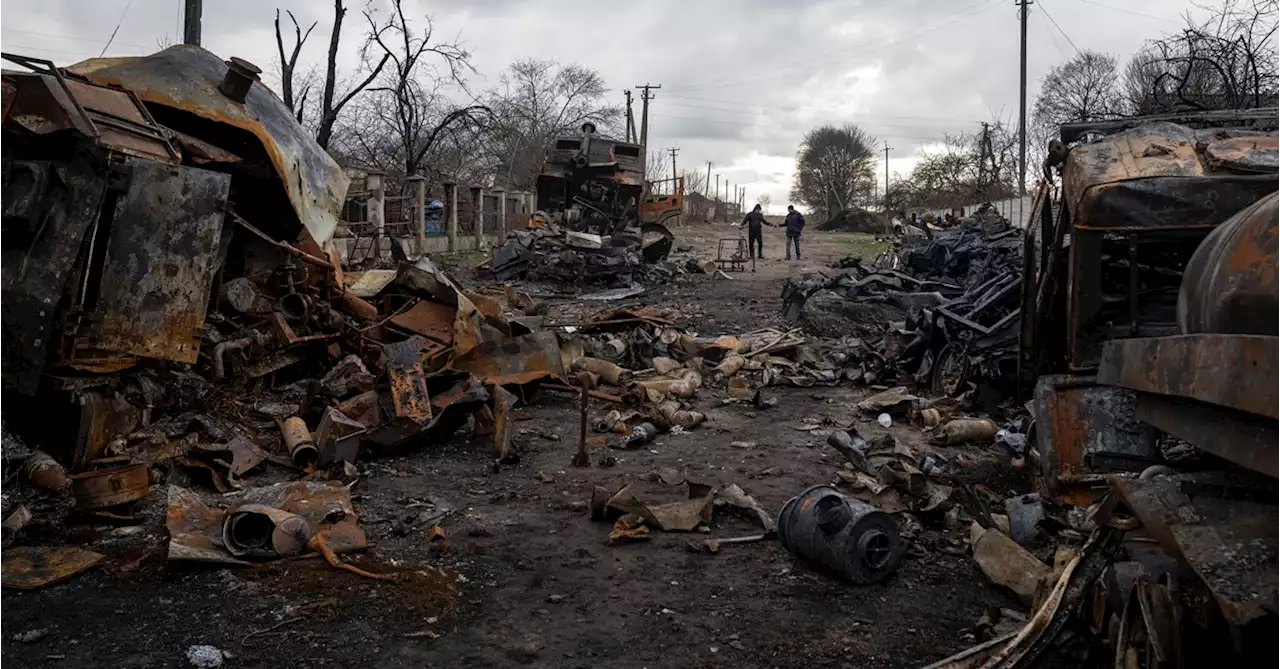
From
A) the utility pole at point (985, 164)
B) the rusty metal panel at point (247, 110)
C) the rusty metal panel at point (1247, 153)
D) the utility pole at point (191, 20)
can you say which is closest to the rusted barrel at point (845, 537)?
the rusty metal panel at point (1247, 153)

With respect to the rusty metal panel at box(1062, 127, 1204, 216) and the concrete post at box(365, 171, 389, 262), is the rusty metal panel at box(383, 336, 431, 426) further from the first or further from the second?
the concrete post at box(365, 171, 389, 262)

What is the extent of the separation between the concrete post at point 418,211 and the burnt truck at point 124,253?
15795mm

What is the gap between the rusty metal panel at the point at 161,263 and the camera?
220 inches

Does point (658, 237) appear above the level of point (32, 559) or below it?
above

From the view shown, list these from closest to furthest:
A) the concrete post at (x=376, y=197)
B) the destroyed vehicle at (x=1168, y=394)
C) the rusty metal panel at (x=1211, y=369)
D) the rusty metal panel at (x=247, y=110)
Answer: the rusty metal panel at (x=1211, y=369) → the destroyed vehicle at (x=1168, y=394) → the rusty metal panel at (x=247, y=110) → the concrete post at (x=376, y=197)

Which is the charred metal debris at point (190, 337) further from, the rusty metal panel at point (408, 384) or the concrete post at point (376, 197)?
the concrete post at point (376, 197)

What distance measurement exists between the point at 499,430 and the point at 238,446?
5.45ft

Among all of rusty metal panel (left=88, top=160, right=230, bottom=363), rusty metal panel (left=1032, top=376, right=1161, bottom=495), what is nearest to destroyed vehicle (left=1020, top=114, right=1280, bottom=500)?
rusty metal panel (left=1032, top=376, right=1161, bottom=495)

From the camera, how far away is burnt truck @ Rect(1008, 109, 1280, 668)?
202cm

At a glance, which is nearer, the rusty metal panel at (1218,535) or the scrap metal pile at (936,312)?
the rusty metal panel at (1218,535)

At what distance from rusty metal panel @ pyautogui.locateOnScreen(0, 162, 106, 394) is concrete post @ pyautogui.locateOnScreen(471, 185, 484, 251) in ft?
70.5

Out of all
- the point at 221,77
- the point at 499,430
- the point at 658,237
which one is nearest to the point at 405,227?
the point at 658,237

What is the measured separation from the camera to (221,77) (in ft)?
24.7

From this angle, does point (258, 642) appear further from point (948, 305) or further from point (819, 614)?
point (948, 305)
